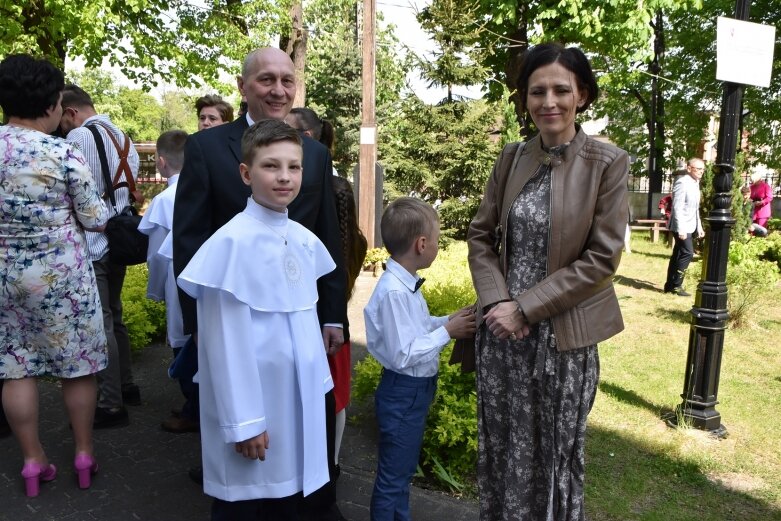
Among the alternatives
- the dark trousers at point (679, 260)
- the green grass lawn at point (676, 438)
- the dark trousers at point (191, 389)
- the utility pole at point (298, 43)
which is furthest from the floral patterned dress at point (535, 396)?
the utility pole at point (298, 43)

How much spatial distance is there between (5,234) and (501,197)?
7.86 feet

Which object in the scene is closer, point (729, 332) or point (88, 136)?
point (88, 136)

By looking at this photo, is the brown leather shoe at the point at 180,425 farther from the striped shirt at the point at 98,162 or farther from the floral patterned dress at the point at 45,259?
the striped shirt at the point at 98,162

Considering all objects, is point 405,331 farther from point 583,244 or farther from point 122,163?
point 122,163

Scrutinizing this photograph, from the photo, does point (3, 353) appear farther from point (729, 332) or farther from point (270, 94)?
point (729, 332)

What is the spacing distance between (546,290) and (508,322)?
0.61 ft

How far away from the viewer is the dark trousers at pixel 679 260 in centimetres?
1000

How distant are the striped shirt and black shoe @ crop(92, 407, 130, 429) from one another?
1.06 m

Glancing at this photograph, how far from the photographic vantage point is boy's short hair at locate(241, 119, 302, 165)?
233cm

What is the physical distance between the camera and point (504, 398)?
266 centimetres

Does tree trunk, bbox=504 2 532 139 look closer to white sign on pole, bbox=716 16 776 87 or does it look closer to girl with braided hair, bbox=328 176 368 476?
white sign on pole, bbox=716 16 776 87

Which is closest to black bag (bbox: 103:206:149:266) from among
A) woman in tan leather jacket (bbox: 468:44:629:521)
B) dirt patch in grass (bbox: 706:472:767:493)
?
woman in tan leather jacket (bbox: 468:44:629:521)

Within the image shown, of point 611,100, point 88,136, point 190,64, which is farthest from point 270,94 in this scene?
point 611,100

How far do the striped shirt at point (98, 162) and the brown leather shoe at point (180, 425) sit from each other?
3.87ft
